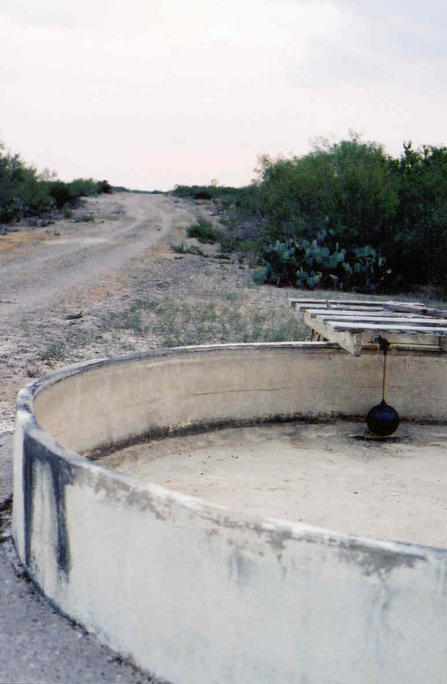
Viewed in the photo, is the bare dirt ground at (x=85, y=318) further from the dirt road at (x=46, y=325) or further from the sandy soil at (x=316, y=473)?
the sandy soil at (x=316, y=473)

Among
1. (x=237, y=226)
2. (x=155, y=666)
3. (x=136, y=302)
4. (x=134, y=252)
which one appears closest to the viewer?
(x=155, y=666)

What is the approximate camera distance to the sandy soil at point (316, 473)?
4594mm

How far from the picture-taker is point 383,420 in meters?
6.03

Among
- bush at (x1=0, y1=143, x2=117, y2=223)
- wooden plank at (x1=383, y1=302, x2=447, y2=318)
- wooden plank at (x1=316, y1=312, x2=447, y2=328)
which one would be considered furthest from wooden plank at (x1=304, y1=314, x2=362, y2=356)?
bush at (x1=0, y1=143, x2=117, y2=223)

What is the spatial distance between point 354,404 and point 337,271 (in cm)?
1103

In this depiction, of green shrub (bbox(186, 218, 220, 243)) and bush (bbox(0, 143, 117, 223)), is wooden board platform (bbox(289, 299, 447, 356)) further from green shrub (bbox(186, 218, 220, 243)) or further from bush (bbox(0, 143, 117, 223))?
bush (bbox(0, 143, 117, 223))

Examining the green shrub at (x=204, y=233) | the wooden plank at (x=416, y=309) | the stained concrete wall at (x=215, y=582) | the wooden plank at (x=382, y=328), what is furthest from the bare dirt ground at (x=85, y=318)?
the wooden plank at (x=416, y=309)

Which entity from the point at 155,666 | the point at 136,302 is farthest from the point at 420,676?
the point at 136,302

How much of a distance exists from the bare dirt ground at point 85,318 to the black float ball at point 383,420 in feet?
8.93

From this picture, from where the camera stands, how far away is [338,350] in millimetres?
6312

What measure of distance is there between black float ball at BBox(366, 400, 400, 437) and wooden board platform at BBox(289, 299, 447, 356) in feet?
1.67

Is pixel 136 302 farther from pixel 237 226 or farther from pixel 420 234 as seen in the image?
pixel 237 226

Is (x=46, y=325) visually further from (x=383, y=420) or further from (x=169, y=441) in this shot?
(x=383, y=420)

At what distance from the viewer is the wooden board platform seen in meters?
5.53
